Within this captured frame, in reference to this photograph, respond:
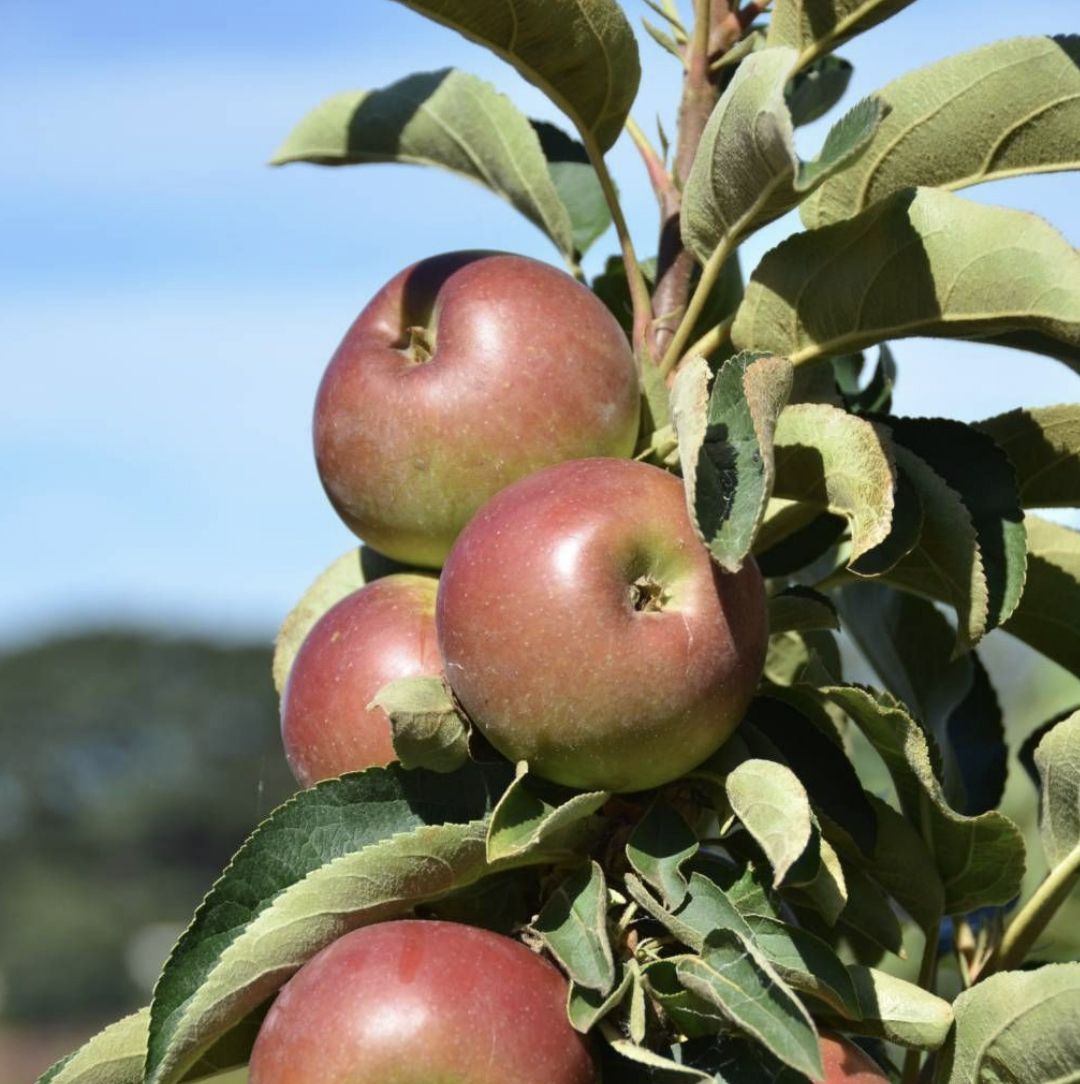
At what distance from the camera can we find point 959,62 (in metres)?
1.21

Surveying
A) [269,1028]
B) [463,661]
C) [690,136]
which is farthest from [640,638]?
[690,136]

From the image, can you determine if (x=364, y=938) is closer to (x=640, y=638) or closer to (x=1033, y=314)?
(x=640, y=638)

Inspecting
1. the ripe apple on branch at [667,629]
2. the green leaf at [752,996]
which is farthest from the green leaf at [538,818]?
the green leaf at [752,996]

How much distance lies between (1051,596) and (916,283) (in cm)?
35

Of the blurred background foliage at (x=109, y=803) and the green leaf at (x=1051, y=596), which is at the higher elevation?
the green leaf at (x=1051, y=596)

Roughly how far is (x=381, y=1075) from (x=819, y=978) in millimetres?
282

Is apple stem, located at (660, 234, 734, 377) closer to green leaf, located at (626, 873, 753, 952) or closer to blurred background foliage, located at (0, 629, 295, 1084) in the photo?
green leaf, located at (626, 873, 753, 952)

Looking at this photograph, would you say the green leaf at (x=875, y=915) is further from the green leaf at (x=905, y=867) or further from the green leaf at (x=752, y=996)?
the green leaf at (x=752, y=996)

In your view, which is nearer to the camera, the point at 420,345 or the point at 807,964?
the point at 807,964

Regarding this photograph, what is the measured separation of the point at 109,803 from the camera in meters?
29.5

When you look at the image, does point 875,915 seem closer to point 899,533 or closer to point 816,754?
point 816,754

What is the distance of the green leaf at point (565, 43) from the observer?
1.25 metres

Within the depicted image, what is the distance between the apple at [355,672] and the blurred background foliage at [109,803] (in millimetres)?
23828

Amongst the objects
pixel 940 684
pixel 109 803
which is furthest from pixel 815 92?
pixel 109 803
